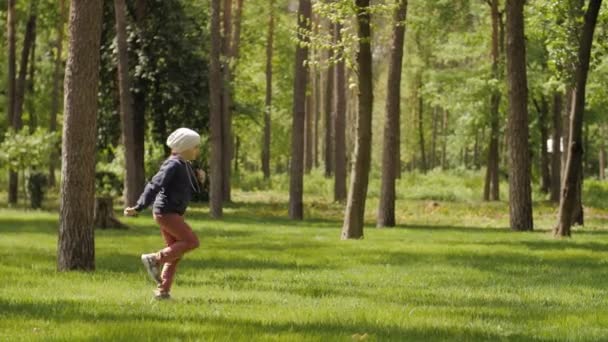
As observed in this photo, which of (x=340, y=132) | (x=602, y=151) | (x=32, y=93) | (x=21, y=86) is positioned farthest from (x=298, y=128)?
(x=602, y=151)

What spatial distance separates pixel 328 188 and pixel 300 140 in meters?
24.8

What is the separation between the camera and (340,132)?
44.4 metres

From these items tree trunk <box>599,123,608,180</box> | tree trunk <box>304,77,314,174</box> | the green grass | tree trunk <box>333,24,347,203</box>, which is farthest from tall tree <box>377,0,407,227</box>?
tree trunk <box>599,123,608,180</box>

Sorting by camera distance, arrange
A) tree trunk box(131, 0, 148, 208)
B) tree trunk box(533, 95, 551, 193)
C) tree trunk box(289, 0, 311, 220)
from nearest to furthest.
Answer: tree trunk box(289, 0, 311, 220)
tree trunk box(131, 0, 148, 208)
tree trunk box(533, 95, 551, 193)

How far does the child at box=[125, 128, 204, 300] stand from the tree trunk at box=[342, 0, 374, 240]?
38.2 feet

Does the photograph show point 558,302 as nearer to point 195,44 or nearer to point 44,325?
point 44,325

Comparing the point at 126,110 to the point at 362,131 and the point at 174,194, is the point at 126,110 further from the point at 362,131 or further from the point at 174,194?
the point at 174,194

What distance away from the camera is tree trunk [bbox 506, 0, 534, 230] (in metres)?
27.8

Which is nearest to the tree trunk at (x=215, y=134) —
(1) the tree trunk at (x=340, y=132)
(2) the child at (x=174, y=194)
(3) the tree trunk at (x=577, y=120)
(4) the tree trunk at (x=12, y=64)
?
(1) the tree trunk at (x=340, y=132)

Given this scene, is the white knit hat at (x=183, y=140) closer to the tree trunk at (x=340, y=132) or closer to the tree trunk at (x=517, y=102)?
the tree trunk at (x=517, y=102)

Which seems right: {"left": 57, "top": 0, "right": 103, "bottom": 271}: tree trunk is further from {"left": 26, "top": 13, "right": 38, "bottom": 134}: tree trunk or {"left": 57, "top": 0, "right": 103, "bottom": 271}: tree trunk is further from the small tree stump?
{"left": 26, "top": 13, "right": 38, "bottom": 134}: tree trunk

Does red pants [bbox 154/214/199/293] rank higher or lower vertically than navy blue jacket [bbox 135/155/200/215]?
lower

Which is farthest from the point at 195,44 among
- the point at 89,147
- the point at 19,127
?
the point at 89,147

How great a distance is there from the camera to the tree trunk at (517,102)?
27844 millimetres
